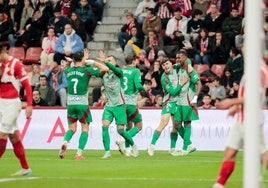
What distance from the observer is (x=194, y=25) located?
30609 mm

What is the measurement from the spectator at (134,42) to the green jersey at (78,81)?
8341mm

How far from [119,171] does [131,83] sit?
222 inches

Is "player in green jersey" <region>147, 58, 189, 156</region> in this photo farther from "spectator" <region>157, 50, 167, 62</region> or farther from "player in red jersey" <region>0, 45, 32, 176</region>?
"player in red jersey" <region>0, 45, 32, 176</region>

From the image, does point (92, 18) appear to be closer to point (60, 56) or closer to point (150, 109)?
point (60, 56)

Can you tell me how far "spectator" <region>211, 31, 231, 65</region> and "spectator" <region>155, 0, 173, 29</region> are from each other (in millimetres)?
2247

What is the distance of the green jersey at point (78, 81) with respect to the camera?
21.8 meters

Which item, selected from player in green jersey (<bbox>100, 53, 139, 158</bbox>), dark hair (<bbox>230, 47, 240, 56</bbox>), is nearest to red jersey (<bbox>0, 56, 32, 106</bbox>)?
player in green jersey (<bbox>100, 53, 139, 158</bbox>)

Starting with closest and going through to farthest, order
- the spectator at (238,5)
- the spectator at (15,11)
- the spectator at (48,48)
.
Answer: the spectator at (238,5) → the spectator at (48,48) → the spectator at (15,11)

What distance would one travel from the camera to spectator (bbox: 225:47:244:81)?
28.5 metres

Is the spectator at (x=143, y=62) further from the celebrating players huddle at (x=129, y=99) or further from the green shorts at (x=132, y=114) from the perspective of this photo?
the green shorts at (x=132, y=114)

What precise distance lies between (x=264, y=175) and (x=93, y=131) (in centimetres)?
918

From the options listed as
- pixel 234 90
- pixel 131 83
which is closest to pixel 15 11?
pixel 234 90

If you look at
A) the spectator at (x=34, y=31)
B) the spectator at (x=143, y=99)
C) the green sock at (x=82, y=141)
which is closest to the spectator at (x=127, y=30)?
the spectator at (x=34, y=31)

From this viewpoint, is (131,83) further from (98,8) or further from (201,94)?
(98,8)
